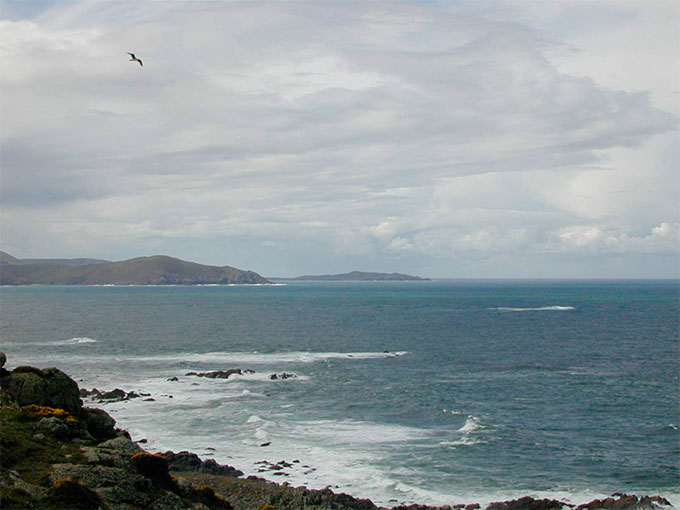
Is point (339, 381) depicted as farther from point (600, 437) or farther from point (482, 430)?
point (600, 437)

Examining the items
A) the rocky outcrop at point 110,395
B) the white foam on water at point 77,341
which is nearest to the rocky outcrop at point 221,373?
the rocky outcrop at point 110,395

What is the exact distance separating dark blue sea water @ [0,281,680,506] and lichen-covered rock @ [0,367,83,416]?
43.5 ft

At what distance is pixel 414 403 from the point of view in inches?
2255

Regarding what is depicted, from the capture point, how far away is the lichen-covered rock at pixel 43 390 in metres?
30.2

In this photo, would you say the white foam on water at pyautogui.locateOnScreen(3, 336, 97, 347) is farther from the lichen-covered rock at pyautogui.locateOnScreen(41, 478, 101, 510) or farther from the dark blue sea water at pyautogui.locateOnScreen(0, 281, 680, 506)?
the lichen-covered rock at pyautogui.locateOnScreen(41, 478, 101, 510)

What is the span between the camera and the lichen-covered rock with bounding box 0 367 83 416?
1187 inches

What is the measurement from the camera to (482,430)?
48.2 m

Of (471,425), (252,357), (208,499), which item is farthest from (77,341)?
(208,499)

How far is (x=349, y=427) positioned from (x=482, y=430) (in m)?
11.2

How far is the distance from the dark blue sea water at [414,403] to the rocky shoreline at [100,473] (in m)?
2.38

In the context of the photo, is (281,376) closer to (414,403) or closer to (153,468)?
(414,403)

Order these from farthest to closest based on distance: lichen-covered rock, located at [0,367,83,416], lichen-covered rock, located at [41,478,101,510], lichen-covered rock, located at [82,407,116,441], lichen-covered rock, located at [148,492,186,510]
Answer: lichen-covered rock, located at [0,367,83,416], lichen-covered rock, located at [82,407,116,441], lichen-covered rock, located at [148,492,186,510], lichen-covered rock, located at [41,478,101,510]

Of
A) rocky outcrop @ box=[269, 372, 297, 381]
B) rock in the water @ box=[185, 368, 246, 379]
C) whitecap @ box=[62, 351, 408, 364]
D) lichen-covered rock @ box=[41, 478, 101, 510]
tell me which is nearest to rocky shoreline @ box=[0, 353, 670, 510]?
lichen-covered rock @ box=[41, 478, 101, 510]

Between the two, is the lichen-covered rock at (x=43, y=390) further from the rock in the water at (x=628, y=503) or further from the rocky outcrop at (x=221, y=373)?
the rocky outcrop at (x=221, y=373)
